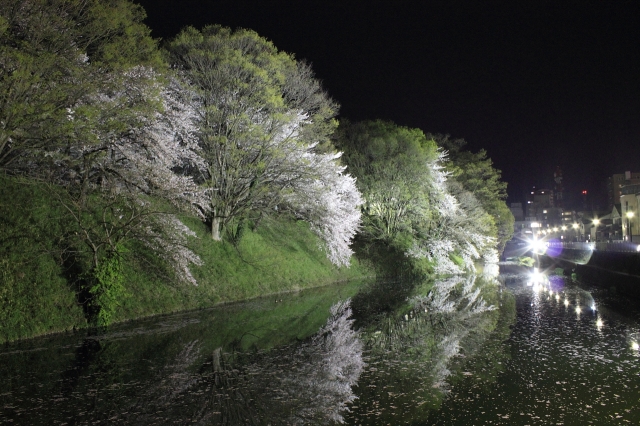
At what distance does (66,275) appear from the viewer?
16516 mm

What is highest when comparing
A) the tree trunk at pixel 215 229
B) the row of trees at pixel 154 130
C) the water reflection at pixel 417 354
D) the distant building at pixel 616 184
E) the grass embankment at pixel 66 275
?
the distant building at pixel 616 184

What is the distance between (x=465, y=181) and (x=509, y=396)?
6024 cm

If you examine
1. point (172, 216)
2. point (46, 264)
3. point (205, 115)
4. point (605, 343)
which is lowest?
point (605, 343)

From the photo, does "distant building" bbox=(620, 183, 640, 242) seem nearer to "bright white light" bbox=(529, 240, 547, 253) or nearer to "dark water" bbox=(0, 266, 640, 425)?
"bright white light" bbox=(529, 240, 547, 253)

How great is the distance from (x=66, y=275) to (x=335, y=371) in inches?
416

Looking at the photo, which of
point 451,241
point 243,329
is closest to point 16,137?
point 243,329

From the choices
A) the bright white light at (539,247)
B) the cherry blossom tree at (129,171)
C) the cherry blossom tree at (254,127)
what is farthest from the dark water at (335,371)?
the bright white light at (539,247)

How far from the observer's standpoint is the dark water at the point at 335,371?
798 centimetres

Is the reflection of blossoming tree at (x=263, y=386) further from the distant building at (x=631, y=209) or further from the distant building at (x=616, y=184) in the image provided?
the distant building at (x=616, y=184)

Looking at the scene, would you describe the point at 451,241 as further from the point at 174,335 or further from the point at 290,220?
the point at 174,335

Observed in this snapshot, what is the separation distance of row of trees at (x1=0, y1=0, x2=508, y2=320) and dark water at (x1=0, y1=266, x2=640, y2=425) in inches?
166

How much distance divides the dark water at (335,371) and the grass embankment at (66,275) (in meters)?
1.15

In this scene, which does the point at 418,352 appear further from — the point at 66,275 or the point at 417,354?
the point at 66,275

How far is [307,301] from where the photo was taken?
23766 millimetres
